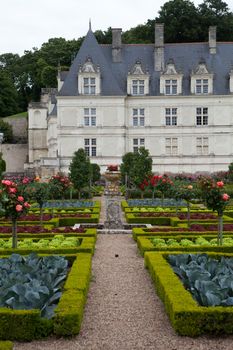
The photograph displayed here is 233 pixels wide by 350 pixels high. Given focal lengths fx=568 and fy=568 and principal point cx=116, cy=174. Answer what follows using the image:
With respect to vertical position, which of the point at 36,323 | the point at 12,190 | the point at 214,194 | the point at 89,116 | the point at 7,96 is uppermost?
the point at 7,96

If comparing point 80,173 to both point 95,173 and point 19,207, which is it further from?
point 19,207

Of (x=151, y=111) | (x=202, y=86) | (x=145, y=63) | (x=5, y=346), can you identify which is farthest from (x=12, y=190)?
(x=145, y=63)

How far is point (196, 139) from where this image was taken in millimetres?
43156

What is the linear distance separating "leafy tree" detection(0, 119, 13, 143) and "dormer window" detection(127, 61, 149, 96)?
23736 mm

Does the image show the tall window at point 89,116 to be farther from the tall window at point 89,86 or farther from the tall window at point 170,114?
the tall window at point 170,114

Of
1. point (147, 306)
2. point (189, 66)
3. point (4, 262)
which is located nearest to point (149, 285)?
point (147, 306)

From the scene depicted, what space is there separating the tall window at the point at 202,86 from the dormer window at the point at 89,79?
24.9 ft

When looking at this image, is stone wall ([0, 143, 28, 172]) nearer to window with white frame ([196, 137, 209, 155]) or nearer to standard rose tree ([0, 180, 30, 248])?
window with white frame ([196, 137, 209, 155])

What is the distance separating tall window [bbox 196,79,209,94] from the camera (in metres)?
43.0

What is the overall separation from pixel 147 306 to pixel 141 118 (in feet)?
115

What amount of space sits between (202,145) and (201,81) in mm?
4838

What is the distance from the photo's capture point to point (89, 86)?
42438 millimetres

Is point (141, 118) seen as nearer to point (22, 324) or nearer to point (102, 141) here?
point (102, 141)

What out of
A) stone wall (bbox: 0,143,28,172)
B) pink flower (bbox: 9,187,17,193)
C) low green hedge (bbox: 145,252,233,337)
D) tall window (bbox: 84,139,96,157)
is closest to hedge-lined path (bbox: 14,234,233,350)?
low green hedge (bbox: 145,252,233,337)
